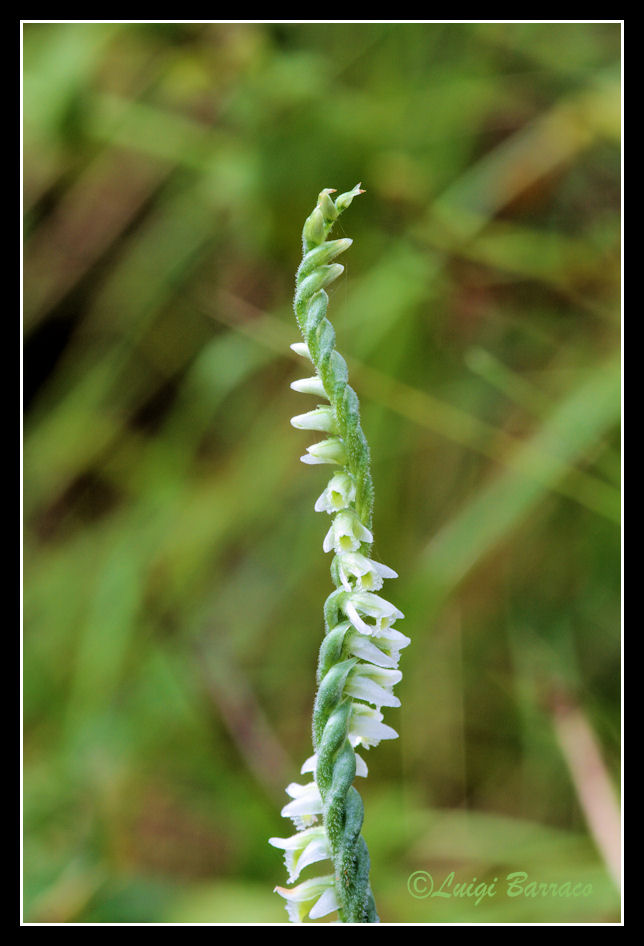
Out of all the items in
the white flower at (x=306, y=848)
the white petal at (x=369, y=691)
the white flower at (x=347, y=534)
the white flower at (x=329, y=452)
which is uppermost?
the white flower at (x=329, y=452)

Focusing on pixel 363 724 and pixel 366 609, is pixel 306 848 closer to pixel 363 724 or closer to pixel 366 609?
pixel 363 724

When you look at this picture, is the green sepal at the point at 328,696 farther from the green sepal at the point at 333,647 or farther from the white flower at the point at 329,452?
the white flower at the point at 329,452

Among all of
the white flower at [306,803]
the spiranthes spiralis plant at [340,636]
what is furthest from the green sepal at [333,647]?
the white flower at [306,803]

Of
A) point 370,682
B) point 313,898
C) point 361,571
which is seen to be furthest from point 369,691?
point 313,898

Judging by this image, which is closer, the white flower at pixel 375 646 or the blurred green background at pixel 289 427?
the white flower at pixel 375 646

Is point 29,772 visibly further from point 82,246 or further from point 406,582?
point 82,246

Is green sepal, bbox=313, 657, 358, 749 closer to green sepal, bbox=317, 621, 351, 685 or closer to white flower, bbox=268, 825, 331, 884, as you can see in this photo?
green sepal, bbox=317, 621, 351, 685

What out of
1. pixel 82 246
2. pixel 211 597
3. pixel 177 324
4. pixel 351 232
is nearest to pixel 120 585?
pixel 211 597
